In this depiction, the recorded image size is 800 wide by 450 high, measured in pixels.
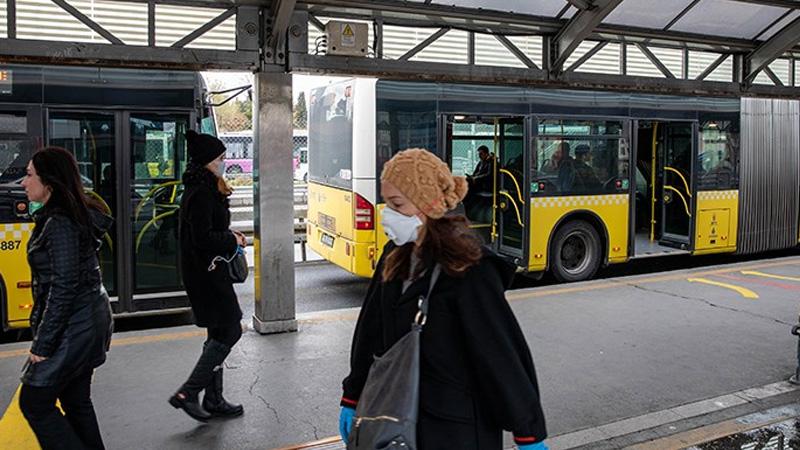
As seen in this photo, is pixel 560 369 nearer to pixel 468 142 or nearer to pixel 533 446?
pixel 533 446

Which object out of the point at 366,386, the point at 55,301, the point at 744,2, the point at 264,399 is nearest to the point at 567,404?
the point at 264,399

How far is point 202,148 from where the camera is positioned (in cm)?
440

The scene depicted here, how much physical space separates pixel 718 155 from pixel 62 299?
9963 millimetres

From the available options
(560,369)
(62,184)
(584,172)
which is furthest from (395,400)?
(584,172)

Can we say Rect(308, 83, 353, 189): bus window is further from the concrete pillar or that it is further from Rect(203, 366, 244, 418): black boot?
Rect(203, 366, 244, 418): black boot

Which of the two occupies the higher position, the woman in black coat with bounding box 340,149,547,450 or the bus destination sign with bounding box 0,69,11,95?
the bus destination sign with bounding box 0,69,11,95

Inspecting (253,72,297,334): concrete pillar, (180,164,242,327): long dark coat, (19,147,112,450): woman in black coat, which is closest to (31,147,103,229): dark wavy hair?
(19,147,112,450): woman in black coat

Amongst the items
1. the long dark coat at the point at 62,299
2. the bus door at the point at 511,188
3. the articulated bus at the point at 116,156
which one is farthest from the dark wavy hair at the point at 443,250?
the bus door at the point at 511,188

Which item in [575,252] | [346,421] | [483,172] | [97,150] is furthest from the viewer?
[483,172]

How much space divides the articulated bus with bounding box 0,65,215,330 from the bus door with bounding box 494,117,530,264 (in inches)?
164

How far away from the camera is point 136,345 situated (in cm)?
630

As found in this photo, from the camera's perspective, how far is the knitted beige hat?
244 cm

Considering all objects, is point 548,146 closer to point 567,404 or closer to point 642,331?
point 642,331

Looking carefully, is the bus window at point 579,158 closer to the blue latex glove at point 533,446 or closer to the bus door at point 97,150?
the bus door at point 97,150
